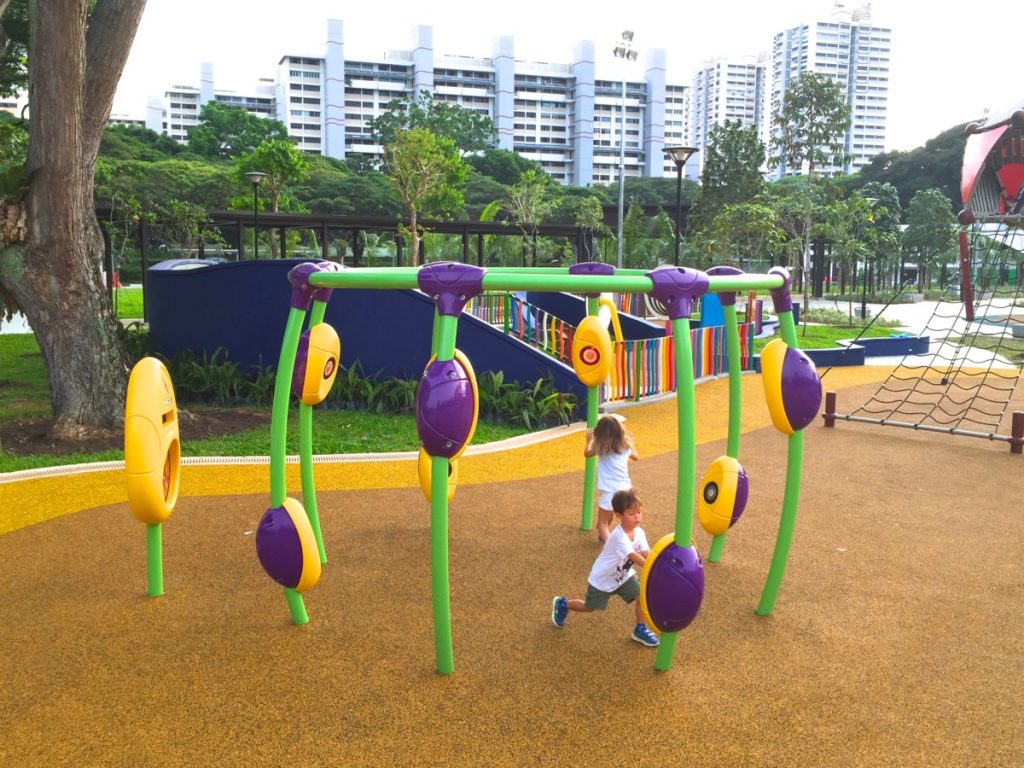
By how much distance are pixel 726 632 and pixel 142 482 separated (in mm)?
3536

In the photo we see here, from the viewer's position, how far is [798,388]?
185 inches

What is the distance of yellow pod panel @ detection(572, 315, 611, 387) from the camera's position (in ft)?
21.1

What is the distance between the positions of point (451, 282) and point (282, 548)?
1864mm

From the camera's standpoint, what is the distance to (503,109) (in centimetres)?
13100

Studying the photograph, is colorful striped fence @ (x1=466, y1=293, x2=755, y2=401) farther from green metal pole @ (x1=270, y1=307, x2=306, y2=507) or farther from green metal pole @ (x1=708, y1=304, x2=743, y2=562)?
green metal pole @ (x1=270, y1=307, x2=306, y2=507)

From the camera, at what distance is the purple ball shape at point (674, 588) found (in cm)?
394

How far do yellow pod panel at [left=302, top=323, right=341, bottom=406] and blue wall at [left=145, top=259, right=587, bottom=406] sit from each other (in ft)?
19.6

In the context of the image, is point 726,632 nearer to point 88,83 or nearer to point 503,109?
point 88,83

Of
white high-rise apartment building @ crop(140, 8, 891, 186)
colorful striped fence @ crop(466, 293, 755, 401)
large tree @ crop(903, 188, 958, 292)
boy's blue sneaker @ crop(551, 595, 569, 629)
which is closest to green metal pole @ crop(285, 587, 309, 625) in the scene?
boy's blue sneaker @ crop(551, 595, 569, 629)

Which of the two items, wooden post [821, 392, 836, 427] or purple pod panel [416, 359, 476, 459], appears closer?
→ purple pod panel [416, 359, 476, 459]

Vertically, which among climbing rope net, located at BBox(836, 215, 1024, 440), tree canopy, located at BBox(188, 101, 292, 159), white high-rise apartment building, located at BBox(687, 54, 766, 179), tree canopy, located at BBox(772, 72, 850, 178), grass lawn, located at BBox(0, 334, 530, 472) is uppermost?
white high-rise apartment building, located at BBox(687, 54, 766, 179)

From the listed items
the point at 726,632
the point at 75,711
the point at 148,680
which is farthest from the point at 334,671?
the point at 726,632

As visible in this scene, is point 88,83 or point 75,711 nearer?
point 75,711

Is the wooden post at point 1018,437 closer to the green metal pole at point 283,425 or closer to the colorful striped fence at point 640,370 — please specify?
the colorful striped fence at point 640,370
